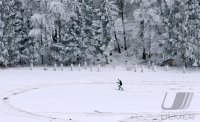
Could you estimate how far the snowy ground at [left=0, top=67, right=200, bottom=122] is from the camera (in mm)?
27656

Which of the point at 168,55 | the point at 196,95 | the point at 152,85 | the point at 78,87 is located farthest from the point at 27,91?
the point at 168,55

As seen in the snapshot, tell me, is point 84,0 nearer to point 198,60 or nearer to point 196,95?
point 198,60

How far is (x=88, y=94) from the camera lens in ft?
112

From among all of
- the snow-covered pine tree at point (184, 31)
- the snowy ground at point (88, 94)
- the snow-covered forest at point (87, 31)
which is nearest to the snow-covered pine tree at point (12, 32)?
the snow-covered forest at point (87, 31)

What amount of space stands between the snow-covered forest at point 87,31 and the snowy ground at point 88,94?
3.14 metres

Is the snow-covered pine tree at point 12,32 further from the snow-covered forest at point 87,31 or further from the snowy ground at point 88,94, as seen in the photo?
the snowy ground at point 88,94

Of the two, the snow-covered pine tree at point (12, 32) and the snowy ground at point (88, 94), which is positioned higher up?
the snow-covered pine tree at point (12, 32)

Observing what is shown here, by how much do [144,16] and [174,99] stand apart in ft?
63.2

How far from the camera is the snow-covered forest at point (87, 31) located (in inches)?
1833

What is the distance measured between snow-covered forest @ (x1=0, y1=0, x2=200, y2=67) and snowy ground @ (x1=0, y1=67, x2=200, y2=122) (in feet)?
10.3

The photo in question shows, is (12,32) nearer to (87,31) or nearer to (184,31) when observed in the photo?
(87,31)

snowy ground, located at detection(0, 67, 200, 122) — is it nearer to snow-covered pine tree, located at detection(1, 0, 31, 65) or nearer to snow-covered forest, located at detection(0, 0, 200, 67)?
snow-covered pine tree, located at detection(1, 0, 31, 65)

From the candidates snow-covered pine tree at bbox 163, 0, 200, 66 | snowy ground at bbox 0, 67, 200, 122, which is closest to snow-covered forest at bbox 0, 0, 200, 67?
snow-covered pine tree at bbox 163, 0, 200, 66

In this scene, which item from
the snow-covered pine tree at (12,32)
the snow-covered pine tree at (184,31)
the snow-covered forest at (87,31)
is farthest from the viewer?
the snow-covered pine tree at (12,32)
